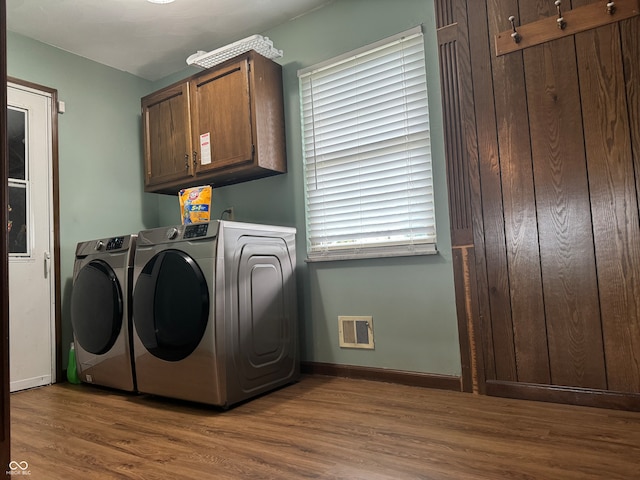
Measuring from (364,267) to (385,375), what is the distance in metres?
0.60

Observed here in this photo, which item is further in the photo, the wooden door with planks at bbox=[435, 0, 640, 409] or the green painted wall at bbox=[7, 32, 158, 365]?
the green painted wall at bbox=[7, 32, 158, 365]

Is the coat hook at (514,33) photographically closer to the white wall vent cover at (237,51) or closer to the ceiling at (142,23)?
the ceiling at (142,23)

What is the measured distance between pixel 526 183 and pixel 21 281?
2.90m

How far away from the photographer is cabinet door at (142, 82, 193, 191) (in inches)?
120

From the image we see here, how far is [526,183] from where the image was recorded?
2.09 m

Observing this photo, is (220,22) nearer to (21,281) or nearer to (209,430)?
(21,281)

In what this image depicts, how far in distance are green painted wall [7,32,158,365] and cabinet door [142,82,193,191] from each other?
0.83 feet

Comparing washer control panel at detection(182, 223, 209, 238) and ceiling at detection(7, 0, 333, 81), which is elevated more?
ceiling at detection(7, 0, 333, 81)

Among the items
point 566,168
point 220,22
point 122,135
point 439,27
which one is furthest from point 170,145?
point 566,168

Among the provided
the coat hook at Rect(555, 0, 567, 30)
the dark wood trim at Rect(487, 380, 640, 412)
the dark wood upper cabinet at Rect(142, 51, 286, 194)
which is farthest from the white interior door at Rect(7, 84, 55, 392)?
the coat hook at Rect(555, 0, 567, 30)

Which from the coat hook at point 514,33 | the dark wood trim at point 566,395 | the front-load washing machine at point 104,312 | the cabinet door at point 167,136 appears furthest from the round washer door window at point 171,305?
the coat hook at point 514,33

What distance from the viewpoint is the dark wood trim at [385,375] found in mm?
2287

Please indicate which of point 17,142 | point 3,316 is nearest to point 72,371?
point 17,142

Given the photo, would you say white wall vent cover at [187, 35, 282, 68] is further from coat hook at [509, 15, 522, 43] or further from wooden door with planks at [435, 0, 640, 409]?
coat hook at [509, 15, 522, 43]
